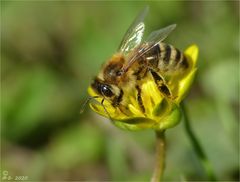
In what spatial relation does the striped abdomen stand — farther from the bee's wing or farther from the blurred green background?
the blurred green background

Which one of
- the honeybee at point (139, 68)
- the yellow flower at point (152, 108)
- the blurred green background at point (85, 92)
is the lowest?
the blurred green background at point (85, 92)

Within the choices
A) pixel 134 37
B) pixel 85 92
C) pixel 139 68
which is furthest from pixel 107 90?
pixel 85 92

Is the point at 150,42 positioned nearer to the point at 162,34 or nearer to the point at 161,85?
the point at 162,34

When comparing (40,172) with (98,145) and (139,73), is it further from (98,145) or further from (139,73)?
(139,73)

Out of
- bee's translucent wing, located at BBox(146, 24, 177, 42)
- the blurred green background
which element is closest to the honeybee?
bee's translucent wing, located at BBox(146, 24, 177, 42)

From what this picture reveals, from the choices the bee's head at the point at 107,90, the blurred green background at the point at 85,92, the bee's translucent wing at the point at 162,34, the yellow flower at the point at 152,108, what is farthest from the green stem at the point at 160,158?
the blurred green background at the point at 85,92

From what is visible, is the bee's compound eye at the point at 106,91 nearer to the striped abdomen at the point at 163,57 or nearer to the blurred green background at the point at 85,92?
the striped abdomen at the point at 163,57

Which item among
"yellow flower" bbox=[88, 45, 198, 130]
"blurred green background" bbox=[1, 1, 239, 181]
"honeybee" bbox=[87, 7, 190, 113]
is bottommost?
"blurred green background" bbox=[1, 1, 239, 181]
